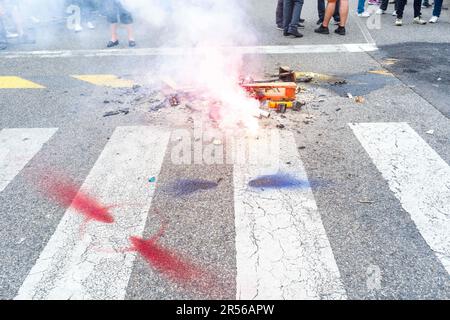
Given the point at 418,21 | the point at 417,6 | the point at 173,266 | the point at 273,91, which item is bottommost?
the point at 173,266

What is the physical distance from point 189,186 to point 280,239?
1051 millimetres

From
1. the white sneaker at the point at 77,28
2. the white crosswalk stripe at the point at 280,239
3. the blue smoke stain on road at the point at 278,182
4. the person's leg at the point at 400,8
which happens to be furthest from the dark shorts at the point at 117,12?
the person's leg at the point at 400,8

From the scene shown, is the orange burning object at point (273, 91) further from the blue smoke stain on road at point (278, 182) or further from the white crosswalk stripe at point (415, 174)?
the blue smoke stain on road at point (278, 182)

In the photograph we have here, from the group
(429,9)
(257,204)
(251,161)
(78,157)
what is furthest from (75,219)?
(429,9)

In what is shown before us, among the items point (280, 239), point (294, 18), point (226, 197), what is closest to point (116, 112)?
point (226, 197)

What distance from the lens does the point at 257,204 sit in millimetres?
3189

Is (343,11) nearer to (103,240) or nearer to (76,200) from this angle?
(76,200)

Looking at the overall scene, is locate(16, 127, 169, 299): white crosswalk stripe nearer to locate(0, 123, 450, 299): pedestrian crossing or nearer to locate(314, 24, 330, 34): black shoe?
locate(0, 123, 450, 299): pedestrian crossing

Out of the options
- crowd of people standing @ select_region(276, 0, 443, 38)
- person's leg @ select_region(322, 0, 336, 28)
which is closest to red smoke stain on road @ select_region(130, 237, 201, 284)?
crowd of people standing @ select_region(276, 0, 443, 38)

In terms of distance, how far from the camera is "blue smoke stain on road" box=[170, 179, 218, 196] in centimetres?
338

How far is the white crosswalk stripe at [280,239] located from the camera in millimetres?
2410

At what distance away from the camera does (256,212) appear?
3.09 m

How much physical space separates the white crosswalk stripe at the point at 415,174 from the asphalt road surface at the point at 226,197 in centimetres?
2

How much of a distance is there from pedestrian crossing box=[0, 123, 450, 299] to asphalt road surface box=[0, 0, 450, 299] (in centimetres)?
1
